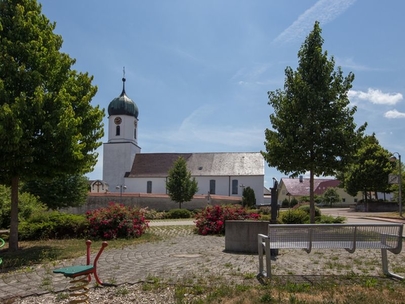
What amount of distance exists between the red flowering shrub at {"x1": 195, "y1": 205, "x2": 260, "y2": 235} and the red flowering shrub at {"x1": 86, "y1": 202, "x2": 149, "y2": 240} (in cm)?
258

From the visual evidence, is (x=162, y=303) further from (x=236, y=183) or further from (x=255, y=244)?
(x=236, y=183)

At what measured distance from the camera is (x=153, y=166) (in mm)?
60250

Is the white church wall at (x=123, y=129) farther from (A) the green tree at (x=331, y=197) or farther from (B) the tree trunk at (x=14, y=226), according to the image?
(B) the tree trunk at (x=14, y=226)

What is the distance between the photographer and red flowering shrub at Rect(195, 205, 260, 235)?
632 inches

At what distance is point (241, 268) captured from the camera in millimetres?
7863

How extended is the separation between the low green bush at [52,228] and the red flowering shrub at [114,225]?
412 mm

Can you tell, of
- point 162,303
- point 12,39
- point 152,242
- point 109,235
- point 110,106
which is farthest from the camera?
point 110,106

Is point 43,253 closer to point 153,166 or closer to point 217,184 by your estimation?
point 217,184

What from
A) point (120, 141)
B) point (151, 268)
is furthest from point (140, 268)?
point (120, 141)

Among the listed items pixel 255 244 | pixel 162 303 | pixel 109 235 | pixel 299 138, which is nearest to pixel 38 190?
pixel 109 235

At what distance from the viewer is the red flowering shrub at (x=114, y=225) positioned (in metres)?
14.4

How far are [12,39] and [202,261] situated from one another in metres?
7.36

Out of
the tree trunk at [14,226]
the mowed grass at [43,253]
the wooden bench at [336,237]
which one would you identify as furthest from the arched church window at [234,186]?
the wooden bench at [336,237]

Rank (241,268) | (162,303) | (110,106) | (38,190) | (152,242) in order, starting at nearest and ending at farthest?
1. (162,303)
2. (241,268)
3. (152,242)
4. (38,190)
5. (110,106)
